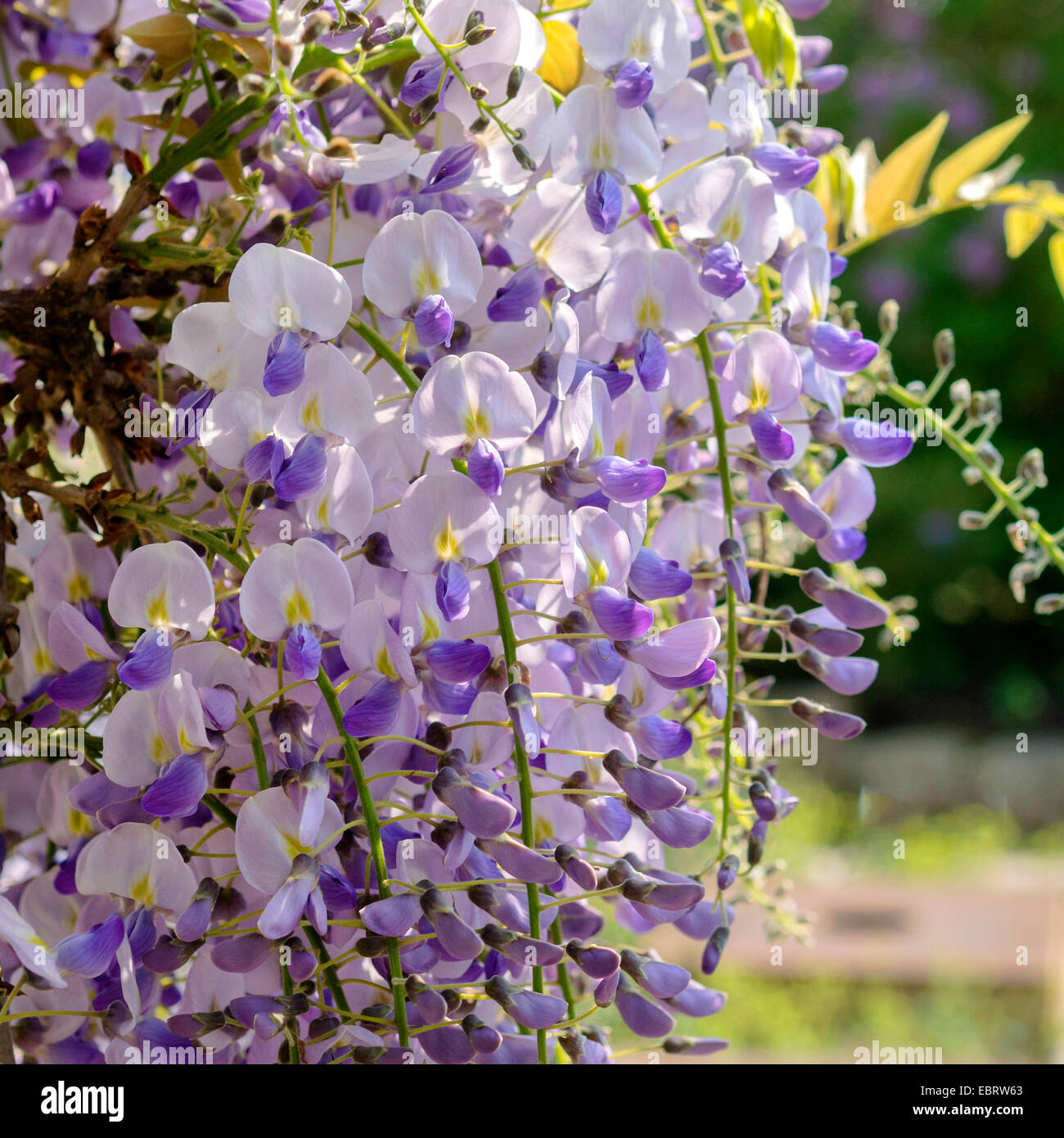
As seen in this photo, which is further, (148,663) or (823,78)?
(823,78)

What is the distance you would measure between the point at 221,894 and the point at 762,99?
30 centimetres

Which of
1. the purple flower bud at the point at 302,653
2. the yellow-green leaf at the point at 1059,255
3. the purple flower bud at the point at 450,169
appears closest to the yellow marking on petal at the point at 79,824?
the purple flower bud at the point at 302,653

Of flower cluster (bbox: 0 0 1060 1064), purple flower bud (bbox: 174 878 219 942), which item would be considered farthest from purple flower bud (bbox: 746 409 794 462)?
purple flower bud (bbox: 174 878 219 942)

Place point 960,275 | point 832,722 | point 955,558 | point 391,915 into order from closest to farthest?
point 391,915, point 832,722, point 960,275, point 955,558

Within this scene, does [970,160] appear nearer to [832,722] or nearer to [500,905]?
[832,722]

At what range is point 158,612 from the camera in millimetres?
333

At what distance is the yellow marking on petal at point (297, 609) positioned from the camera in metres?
0.32

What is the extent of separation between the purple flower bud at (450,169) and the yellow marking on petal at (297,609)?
12 cm

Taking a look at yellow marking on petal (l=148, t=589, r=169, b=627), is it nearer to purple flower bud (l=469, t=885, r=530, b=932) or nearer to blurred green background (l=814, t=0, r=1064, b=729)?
purple flower bud (l=469, t=885, r=530, b=932)

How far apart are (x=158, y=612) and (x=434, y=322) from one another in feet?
0.35

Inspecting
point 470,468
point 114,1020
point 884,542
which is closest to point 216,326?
point 470,468

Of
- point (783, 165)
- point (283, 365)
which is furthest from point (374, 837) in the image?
point (783, 165)

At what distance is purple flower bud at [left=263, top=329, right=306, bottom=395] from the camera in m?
0.31

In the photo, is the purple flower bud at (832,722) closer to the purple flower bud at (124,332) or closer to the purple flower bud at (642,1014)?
the purple flower bud at (642,1014)
